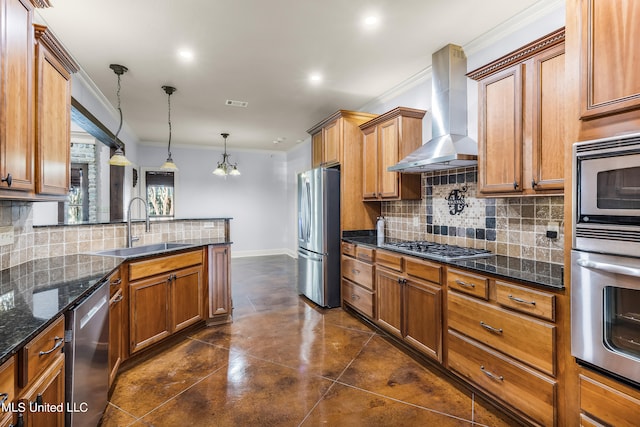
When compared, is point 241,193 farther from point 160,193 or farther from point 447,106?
point 447,106

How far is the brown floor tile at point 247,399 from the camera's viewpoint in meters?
1.92

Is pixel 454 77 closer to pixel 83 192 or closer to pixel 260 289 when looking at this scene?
pixel 260 289

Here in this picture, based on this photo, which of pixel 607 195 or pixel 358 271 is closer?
pixel 607 195

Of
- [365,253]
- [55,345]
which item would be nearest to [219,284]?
[365,253]

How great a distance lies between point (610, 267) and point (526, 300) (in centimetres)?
50

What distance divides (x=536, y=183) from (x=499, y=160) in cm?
31

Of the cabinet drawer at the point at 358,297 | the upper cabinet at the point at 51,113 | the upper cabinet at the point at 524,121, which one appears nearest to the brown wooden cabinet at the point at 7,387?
the upper cabinet at the point at 51,113

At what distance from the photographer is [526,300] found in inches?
69.5

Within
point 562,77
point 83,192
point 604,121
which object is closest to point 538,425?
point 604,121

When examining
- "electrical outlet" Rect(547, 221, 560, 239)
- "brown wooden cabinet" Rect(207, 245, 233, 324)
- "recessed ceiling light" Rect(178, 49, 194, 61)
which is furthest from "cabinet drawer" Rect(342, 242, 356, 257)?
"recessed ceiling light" Rect(178, 49, 194, 61)

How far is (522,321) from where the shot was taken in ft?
5.86

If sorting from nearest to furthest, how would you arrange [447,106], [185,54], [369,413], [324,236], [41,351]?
1. [41,351]
2. [369,413]
3. [447,106]
4. [185,54]
5. [324,236]

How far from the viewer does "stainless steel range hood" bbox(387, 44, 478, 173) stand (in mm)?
2787

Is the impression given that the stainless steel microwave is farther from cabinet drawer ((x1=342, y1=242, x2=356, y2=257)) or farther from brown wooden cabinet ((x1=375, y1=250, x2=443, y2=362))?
cabinet drawer ((x1=342, y1=242, x2=356, y2=257))
